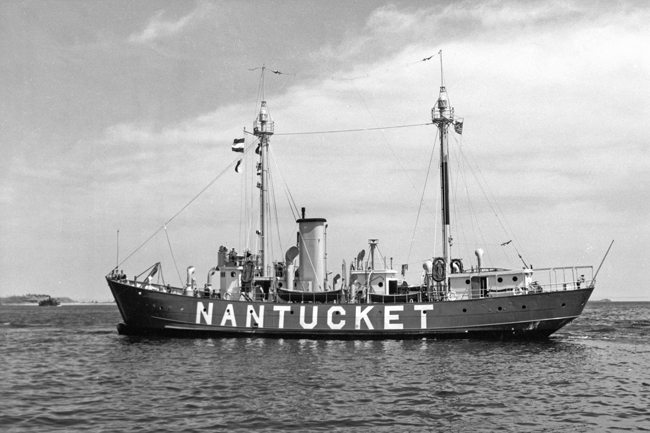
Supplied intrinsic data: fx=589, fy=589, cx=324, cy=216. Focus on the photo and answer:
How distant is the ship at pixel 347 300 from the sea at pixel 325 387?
1665 millimetres

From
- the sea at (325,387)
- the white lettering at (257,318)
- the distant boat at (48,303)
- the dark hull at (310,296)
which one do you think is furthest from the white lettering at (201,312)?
the distant boat at (48,303)

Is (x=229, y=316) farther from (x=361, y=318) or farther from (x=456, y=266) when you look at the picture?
(x=456, y=266)

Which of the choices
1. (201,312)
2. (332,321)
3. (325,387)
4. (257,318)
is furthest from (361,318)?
(325,387)

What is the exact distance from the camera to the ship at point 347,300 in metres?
30.3

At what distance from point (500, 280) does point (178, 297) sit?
1726cm

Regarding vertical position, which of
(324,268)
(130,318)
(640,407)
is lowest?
(640,407)

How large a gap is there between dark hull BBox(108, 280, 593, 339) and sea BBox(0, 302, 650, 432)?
1452 mm

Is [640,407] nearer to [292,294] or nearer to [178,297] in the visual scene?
[292,294]

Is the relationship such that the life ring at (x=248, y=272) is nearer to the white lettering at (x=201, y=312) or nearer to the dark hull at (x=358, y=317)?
the dark hull at (x=358, y=317)

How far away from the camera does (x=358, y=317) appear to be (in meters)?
31.1

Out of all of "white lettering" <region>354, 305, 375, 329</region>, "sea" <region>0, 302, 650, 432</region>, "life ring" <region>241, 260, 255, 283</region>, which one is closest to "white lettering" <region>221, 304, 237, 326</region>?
"life ring" <region>241, 260, 255, 283</region>

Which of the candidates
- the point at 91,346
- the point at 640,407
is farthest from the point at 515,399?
the point at 91,346

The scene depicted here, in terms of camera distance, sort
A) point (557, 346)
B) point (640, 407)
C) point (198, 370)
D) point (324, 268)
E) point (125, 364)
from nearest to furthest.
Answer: point (640, 407) → point (198, 370) → point (125, 364) → point (557, 346) → point (324, 268)

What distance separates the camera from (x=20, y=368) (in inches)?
872
